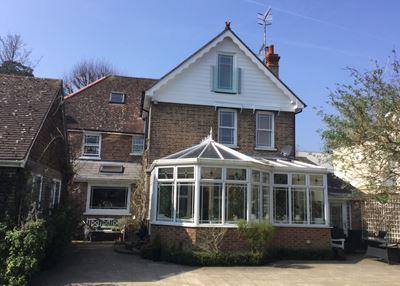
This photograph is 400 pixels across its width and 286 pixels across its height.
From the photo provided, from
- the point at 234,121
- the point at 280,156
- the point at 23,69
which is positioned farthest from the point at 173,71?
the point at 23,69

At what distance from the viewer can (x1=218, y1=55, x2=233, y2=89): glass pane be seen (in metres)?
18.9

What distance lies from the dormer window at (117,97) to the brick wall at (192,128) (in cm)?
908

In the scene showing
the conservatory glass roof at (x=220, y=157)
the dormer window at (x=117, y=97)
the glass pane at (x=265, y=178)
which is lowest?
the glass pane at (x=265, y=178)

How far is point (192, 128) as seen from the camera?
18.4m

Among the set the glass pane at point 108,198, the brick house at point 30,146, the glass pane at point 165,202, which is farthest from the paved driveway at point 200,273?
the glass pane at point 108,198

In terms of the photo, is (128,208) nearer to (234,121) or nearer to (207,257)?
(234,121)

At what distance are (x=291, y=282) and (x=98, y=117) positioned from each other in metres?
17.3

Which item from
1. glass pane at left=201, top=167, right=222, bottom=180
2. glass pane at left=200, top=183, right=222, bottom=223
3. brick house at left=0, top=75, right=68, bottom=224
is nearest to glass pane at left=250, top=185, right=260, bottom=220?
glass pane at left=200, top=183, right=222, bottom=223

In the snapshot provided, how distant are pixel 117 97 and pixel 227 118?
10.5 m

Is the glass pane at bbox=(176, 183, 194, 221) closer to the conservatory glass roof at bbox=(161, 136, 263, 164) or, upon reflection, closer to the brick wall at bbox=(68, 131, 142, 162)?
the conservatory glass roof at bbox=(161, 136, 263, 164)

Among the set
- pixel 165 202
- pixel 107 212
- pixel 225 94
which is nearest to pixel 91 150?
pixel 107 212

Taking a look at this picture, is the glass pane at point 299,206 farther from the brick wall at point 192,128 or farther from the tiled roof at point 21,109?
the tiled roof at point 21,109

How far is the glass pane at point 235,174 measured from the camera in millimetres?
14484

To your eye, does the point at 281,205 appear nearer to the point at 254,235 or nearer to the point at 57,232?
the point at 254,235
